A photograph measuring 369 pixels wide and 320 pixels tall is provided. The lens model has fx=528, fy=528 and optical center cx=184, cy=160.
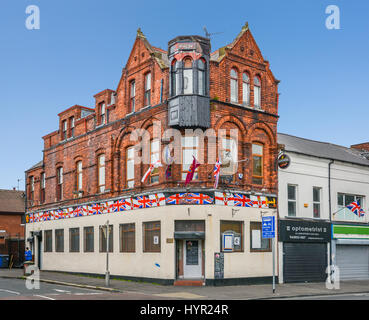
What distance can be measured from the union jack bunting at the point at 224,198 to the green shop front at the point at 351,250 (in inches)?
319

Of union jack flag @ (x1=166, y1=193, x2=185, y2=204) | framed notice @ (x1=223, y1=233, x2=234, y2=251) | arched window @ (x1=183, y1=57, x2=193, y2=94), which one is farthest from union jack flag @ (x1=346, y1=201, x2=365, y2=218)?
arched window @ (x1=183, y1=57, x2=193, y2=94)

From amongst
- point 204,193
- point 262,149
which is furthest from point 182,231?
point 262,149

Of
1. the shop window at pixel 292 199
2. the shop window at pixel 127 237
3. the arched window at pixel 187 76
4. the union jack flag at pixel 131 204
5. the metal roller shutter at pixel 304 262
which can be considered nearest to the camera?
the arched window at pixel 187 76

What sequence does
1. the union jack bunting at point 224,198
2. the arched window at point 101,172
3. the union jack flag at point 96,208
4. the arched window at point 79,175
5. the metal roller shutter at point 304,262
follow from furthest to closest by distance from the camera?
the arched window at point 79,175 < the arched window at point 101,172 < the union jack flag at point 96,208 < the metal roller shutter at point 304,262 < the union jack bunting at point 224,198

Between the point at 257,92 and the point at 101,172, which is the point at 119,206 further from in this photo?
the point at 257,92

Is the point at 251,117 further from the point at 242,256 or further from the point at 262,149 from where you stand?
the point at 242,256

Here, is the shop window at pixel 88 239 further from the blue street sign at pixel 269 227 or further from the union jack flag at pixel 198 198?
the blue street sign at pixel 269 227

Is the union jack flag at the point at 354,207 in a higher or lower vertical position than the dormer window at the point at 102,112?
lower

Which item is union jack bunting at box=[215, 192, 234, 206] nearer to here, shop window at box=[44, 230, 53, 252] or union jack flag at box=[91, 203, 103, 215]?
union jack flag at box=[91, 203, 103, 215]

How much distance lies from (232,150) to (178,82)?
434 cm

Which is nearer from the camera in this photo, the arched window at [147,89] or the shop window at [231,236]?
the shop window at [231,236]

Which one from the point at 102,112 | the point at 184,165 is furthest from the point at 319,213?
the point at 102,112

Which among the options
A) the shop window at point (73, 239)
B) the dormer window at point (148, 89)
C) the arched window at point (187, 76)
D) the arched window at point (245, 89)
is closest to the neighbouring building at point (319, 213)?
the arched window at point (245, 89)

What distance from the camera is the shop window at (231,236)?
83.2 feet
